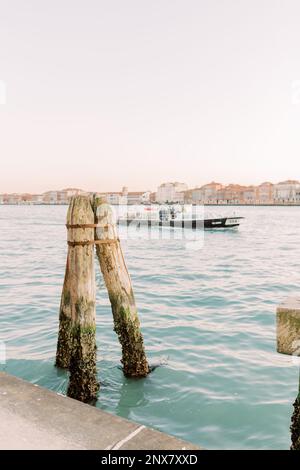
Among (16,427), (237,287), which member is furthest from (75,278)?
(237,287)

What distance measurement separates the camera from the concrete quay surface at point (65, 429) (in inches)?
106

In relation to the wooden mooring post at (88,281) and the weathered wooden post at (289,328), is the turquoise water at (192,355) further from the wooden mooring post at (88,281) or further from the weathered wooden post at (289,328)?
the weathered wooden post at (289,328)

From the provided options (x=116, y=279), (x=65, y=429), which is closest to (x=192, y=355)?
(x=116, y=279)

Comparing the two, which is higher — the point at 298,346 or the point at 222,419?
the point at 298,346

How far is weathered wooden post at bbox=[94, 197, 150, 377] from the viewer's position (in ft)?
17.9

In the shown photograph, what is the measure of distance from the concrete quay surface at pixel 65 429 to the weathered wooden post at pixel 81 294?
1994mm

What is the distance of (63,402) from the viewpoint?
326 centimetres

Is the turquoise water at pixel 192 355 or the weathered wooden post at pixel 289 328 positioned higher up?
the weathered wooden post at pixel 289 328

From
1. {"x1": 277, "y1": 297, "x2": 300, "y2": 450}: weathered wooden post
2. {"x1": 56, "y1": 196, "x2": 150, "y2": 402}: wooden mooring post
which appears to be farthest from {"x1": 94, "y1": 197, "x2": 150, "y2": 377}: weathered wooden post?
{"x1": 277, "y1": 297, "x2": 300, "y2": 450}: weathered wooden post

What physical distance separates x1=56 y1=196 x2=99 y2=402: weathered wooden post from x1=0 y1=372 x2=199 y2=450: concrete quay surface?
1994 millimetres

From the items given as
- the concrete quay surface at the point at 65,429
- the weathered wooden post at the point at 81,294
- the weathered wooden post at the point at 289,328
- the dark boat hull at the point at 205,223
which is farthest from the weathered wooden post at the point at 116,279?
the dark boat hull at the point at 205,223

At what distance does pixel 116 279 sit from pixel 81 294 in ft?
1.77
